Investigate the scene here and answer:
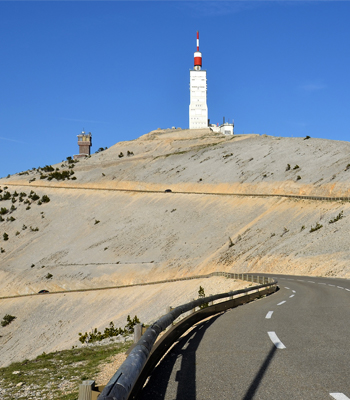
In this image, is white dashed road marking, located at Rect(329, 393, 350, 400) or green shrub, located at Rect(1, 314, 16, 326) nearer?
white dashed road marking, located at Rect(329, 393, 350, 400)

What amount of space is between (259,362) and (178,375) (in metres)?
1.48

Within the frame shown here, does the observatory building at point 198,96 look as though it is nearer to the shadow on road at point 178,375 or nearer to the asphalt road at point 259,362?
the asphalt road at point 259,362

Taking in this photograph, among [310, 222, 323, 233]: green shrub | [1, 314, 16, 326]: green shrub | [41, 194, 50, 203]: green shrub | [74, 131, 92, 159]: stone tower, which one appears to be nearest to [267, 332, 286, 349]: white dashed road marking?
[1, 314, 16, 326]: green shrub

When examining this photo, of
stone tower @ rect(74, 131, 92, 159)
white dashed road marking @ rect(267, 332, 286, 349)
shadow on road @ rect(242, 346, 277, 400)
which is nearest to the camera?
shadow on road @ rect(242, 346, 277, 400)

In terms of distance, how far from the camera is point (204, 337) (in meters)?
10.5

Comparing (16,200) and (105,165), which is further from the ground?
(105,165)

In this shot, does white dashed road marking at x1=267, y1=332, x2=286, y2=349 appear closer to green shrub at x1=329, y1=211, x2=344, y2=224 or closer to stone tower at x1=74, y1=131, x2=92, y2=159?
green shrub at x1=329, y1=211, x2=344, y2=224

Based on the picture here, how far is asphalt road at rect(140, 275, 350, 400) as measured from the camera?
19.9 feet

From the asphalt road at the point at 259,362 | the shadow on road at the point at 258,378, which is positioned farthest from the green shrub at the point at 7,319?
the shadow on road at the point at 258,378

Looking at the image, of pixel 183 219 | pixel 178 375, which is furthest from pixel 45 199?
pixel 178 375

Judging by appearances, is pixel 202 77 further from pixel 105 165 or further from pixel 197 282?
pixel 197 282

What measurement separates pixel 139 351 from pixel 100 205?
8598 cm

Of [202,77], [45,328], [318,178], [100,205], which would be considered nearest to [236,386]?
[45,328]

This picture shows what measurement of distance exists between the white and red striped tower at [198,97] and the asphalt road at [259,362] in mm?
135109
